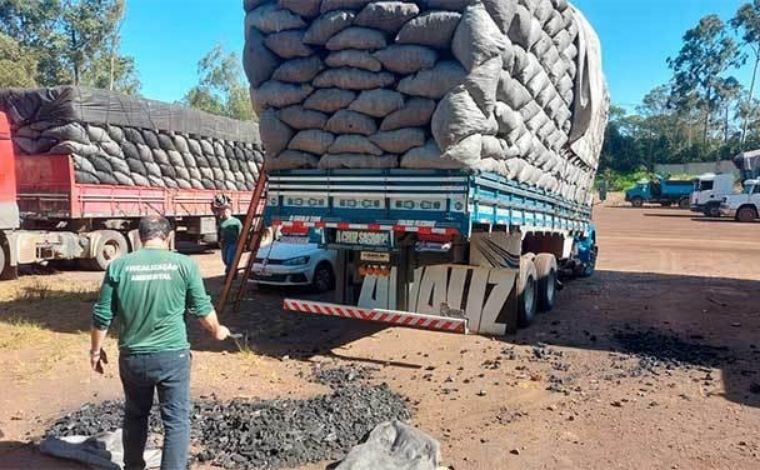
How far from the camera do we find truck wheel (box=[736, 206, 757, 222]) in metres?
30.7

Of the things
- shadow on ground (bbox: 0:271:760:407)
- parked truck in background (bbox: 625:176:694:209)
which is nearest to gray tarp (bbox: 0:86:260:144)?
shadow on ground (bbox: 0:271:760:407)

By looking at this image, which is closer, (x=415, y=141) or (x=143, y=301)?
(x=143, y=301)

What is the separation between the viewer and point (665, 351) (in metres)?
6.79

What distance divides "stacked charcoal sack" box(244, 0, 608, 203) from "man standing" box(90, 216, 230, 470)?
2966 mm

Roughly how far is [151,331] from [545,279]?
635cm

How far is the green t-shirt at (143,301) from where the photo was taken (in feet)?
10.9

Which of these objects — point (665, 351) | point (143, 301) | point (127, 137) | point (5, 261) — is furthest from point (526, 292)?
point (127, 137)

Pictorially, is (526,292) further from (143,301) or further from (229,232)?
(143,301)

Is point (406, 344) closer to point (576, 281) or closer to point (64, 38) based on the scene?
point (576, 281)

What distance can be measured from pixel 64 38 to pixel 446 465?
→ 4071 cm

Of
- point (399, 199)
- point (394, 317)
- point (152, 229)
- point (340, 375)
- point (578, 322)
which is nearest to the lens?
point (152, 229)

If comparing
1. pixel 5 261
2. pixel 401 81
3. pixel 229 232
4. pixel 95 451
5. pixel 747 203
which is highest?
pixel 401 81

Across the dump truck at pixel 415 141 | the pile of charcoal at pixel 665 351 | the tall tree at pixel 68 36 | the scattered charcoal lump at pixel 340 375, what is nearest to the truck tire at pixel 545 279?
the dump truck at pixel 415 141

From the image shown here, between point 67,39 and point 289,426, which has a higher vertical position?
point 67,39
